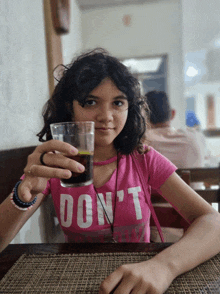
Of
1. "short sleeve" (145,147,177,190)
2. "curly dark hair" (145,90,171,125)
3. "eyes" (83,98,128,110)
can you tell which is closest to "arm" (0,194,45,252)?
"eyes" (83,98,128,110)

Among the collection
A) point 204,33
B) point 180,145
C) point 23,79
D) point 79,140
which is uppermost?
point 204,33

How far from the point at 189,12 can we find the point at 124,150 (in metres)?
4.57

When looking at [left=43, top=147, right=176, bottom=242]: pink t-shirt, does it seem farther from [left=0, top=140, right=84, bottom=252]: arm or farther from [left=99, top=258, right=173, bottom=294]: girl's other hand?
[left=99, top=258, right=173, bottom=294]: girl's other hand

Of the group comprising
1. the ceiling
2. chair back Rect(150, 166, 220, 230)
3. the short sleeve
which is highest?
the ceiling

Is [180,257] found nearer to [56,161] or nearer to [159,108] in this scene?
[56,161]

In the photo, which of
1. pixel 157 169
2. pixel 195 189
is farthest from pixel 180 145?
pixel 157 169

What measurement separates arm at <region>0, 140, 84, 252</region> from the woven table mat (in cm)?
15

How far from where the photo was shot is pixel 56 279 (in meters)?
0.68

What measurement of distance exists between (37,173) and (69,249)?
30 centimetres

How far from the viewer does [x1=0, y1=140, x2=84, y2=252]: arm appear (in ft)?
2.31

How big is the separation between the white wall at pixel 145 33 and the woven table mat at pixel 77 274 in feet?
14.3

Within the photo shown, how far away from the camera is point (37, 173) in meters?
0.75

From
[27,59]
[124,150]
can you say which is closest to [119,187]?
[124,150]

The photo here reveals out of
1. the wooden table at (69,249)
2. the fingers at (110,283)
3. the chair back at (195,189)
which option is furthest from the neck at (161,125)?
the fingers at (110,283)
